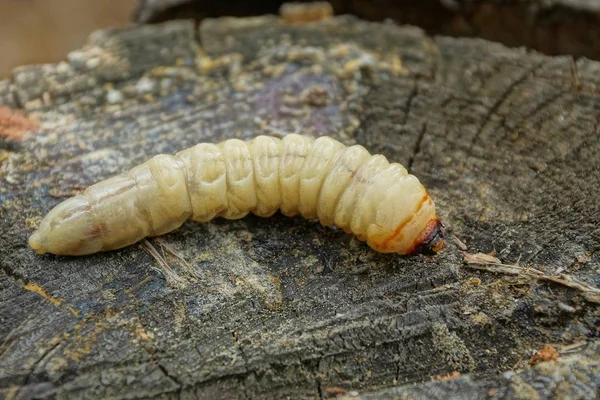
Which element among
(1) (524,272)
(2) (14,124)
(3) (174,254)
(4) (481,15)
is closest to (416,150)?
(1) (524,272)

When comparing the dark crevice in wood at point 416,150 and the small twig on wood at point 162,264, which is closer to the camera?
the small twig on wood at point 162,264

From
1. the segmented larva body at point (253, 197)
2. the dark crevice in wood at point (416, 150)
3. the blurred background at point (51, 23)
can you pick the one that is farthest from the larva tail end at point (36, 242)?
the blurred background at point (51, 23)

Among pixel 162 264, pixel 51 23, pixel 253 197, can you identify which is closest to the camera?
pixel 162 264

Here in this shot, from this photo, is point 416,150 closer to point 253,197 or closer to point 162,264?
point 253,197

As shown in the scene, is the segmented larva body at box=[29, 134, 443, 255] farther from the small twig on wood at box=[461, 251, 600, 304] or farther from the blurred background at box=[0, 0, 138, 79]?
the blurred background at box=[0, 0, 138, 79]

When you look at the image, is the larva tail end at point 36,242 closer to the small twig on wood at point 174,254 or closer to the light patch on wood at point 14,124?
the small twig on wood at point 174,254

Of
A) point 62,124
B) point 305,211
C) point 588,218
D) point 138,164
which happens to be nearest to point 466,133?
point 588,218

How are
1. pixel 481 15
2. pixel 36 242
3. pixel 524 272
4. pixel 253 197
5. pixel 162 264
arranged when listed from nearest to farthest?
pixel 524 272, pixel 36 242, pixel 162 264, pixel 253 197, pixel 481 15
